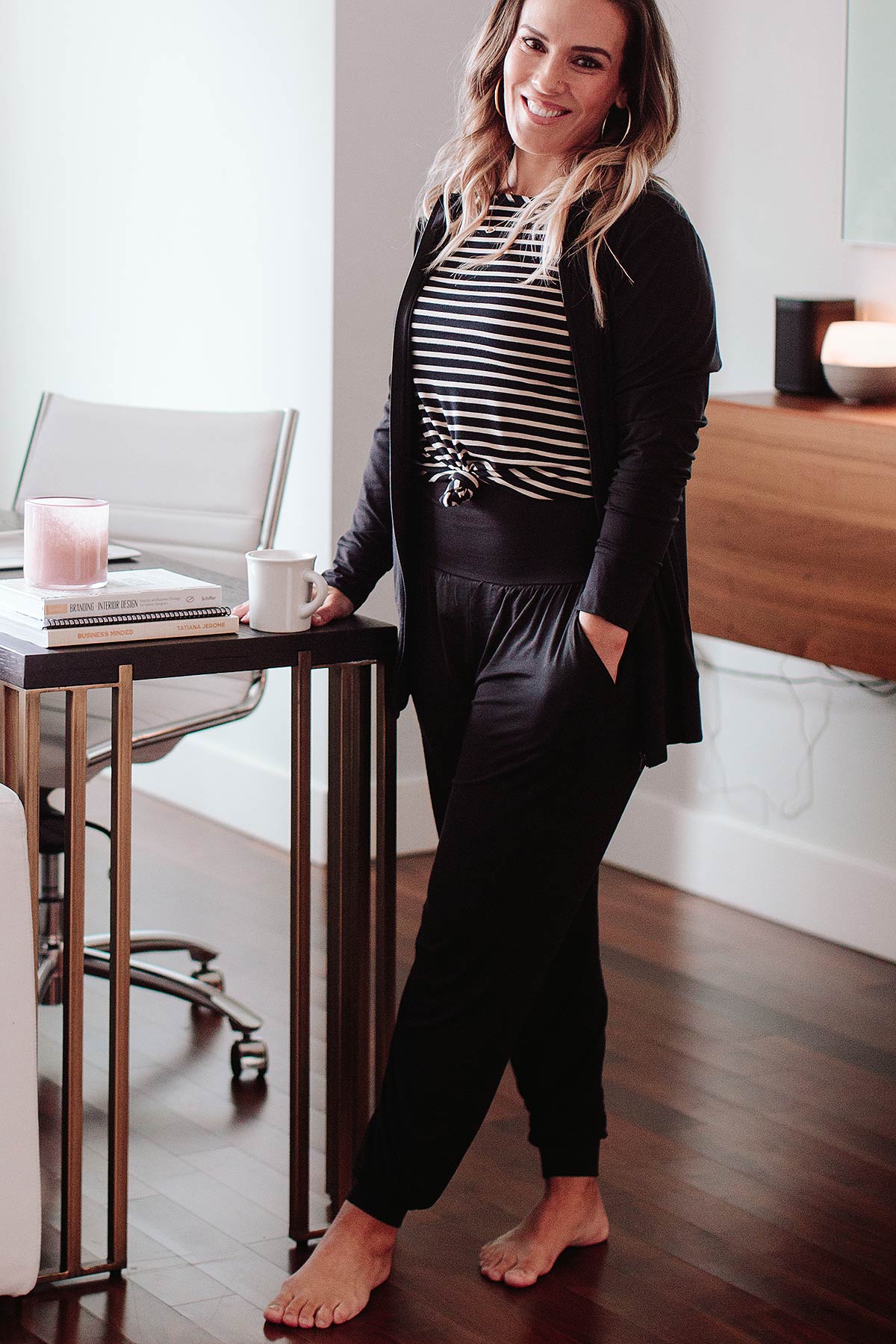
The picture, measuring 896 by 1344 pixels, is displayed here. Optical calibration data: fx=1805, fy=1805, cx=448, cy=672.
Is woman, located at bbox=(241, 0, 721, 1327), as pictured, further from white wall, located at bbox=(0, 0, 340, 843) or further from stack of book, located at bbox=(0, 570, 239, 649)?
white wall, located at bbox=(0, 0, 340, 843)

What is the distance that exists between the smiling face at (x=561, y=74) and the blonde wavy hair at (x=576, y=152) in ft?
0.06

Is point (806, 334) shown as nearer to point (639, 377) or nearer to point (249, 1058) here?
point (639, 377)

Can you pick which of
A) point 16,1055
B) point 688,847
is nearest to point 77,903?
point 16,1055

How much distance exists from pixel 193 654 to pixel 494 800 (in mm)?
367

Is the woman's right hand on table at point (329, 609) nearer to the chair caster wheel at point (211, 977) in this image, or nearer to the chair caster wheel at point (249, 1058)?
the chair caster wheel at point (249, 1058)

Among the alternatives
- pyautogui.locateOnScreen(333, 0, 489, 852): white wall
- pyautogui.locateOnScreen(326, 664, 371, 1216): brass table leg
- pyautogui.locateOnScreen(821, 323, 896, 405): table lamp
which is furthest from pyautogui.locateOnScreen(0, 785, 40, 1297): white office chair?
pyautogui.locateOnScreen(333, 0, 489, 852): white wall

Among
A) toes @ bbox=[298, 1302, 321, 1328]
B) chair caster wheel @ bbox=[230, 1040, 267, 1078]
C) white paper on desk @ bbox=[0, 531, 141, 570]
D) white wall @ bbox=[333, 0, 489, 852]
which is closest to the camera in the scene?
toes @ bbox=[298, 1302, 321, 1328]

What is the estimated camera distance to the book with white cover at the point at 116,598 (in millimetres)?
1921

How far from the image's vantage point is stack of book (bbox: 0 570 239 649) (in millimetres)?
1918

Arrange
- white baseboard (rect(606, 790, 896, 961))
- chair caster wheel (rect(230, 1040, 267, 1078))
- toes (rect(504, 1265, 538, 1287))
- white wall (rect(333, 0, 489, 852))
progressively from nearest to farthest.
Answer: toes (rect(504, 1265, 538, 1287)), chair caster wheel (rect(230, 1040, 267, 1078)), white baseboard (rect(606, 790, 896, 961)), white wall (rect(333, 0, 489, 852))

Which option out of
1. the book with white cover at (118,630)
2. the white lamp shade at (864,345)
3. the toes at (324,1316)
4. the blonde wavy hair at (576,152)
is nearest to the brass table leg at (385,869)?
the book with white cover at (118,630)

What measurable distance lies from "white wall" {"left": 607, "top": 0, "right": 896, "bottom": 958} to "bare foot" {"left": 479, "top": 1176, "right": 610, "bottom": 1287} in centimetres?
124

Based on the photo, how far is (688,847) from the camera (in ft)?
11.9

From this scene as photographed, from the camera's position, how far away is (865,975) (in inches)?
125
